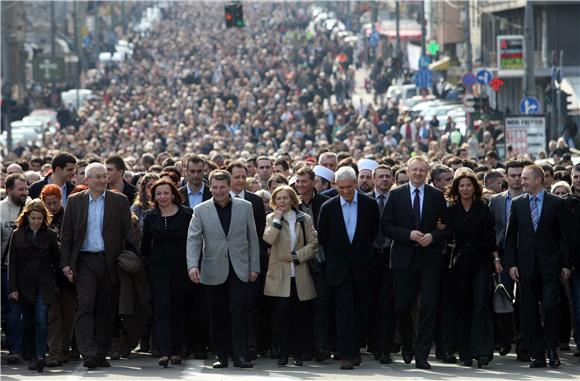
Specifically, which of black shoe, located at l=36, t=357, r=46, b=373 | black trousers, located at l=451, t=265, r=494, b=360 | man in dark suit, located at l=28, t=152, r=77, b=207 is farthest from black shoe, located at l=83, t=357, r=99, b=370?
black trousers, located at l=451, t=265, r=494, b=360

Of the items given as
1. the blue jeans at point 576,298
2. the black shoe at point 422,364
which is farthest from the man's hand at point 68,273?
the blue jeans at point 576,298

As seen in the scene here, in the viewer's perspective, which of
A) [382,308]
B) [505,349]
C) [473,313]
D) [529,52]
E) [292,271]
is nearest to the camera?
[473,313]

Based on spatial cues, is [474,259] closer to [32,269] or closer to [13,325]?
[32,269]

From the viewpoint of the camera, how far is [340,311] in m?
16.9

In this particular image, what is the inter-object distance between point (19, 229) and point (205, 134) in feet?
120

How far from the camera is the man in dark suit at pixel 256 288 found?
17328mm

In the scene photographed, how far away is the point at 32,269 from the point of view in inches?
661

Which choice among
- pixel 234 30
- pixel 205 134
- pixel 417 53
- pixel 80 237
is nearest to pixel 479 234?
pixel 80 237

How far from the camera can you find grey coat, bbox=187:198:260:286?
1680 cm

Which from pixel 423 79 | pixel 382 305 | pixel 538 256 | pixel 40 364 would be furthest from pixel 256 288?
pixel 423 79

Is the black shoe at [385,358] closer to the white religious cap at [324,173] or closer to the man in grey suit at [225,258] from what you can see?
the man in grey suit at [225,258]

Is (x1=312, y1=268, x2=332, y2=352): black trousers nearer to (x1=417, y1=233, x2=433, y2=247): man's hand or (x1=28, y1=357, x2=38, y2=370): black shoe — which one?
Answer: (x1=417, y1=233, x2=433, y2=247): man's hand

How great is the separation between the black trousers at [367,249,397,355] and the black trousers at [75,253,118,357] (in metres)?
2.45

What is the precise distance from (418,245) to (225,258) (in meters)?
1.76
